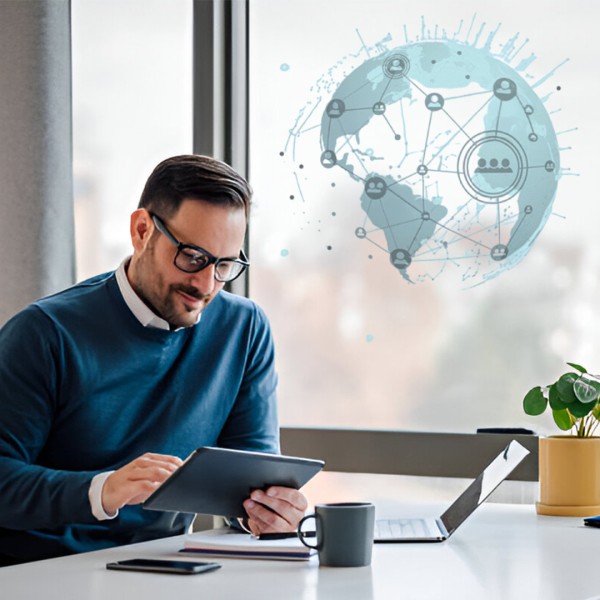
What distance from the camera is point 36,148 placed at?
2930 millimetres

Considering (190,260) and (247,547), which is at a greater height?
(190,260)

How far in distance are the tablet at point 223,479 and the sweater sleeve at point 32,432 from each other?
192mm

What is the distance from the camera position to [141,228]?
7.03 ft

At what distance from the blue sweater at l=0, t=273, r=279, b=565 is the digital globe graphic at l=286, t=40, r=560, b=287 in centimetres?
67

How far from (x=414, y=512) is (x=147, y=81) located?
1547 mm

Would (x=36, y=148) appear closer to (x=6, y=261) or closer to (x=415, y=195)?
(x=6, y=261)

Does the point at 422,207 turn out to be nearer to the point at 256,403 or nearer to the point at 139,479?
the point at 256,403

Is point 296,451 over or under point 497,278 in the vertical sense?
under

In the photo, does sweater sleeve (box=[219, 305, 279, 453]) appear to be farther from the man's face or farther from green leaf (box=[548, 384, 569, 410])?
green leaf (box=[548, 384, 569, 410])

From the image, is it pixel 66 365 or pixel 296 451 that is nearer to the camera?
pixel 66 365

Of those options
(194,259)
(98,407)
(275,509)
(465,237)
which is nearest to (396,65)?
(465,237)

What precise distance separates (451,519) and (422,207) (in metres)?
0.99

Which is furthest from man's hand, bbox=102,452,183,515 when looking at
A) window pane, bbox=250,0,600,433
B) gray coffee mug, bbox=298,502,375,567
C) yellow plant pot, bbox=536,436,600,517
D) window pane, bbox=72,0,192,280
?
window pane, bbox=72,0,192,280

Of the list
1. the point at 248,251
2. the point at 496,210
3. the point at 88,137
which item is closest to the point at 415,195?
the point at 496,210
